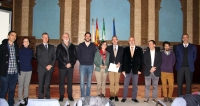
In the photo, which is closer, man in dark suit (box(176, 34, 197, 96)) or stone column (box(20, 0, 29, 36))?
man in dark suit (box(176, 34, 197, 96))

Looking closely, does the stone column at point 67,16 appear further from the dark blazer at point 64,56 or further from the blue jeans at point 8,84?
the blue jeans at point 8,84

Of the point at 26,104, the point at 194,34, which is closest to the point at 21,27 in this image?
the point at 26,104

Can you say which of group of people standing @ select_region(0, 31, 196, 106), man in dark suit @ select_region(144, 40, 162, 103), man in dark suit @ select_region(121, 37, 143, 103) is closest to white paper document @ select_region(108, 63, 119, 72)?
group of people standing @ select_region(0, 31, 196, 106)

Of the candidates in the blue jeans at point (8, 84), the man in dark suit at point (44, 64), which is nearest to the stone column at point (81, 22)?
the man in dark suit at point (44, 64)

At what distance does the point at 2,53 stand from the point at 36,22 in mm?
4960

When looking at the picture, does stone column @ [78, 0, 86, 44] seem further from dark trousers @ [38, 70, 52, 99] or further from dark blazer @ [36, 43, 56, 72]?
dark trousers @ [38, 70, 52, 99]

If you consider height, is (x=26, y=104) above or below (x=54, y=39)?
below

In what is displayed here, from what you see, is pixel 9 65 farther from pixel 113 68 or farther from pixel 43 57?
pixel 113 68

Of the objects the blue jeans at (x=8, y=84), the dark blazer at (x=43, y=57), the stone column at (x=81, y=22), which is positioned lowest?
the blue jeans at (x=8, y=84)

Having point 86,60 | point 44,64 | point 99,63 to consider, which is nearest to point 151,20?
point 99,63

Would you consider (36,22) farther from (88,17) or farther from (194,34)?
(194,34)

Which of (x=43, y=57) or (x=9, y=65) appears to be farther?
(x=43, y=57)

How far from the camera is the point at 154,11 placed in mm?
8242

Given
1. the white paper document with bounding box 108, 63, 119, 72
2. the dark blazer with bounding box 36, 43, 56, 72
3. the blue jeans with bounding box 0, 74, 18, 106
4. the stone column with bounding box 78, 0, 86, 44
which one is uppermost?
the stone column with bounding box 78, 0, 86, 44
